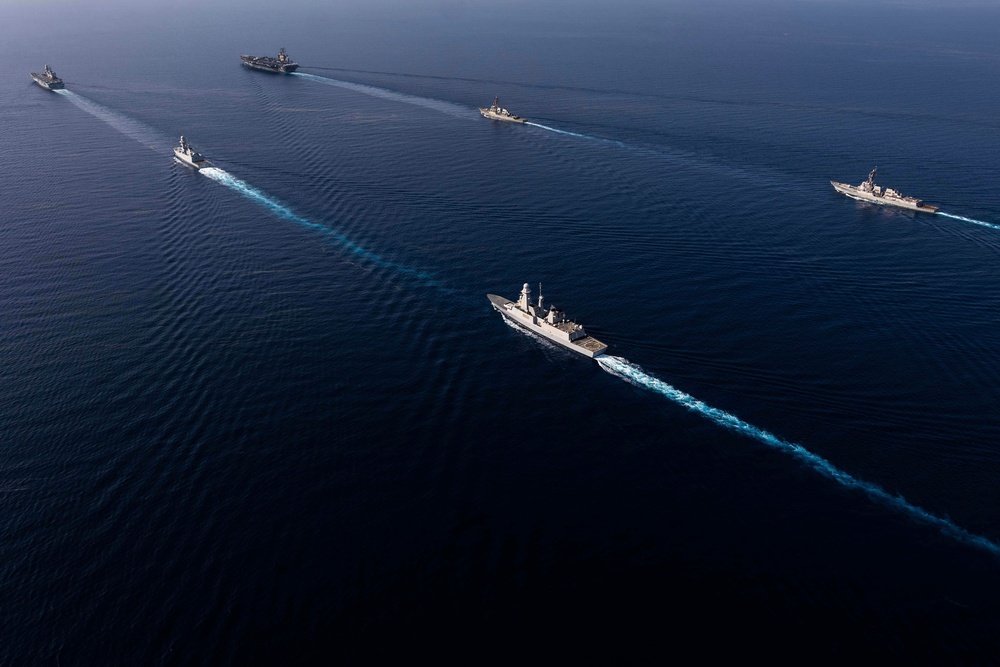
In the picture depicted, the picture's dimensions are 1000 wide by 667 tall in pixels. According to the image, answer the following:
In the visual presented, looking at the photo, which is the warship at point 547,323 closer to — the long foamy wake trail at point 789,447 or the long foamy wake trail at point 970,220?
the long foamy wake trail at point 789,447

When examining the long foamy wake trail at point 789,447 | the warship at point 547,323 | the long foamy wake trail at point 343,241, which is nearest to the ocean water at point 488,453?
the long foamy wake trail at point 789,447

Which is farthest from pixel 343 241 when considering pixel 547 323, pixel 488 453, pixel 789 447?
pixel 789 447

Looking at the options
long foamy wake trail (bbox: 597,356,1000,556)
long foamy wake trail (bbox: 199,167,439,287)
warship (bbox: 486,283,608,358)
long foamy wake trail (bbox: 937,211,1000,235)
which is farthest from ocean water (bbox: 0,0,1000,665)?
long foamy wake trail (bbox: 937,211,1000,235)

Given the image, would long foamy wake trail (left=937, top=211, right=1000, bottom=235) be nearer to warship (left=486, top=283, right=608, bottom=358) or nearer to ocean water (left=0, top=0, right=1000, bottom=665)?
ocean water (left=0, top=0, right=1000, bottom=665)

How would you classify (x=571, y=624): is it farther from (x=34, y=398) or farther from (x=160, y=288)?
(x=160, y=288)

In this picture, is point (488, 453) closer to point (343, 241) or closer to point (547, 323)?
point (547, 323)
